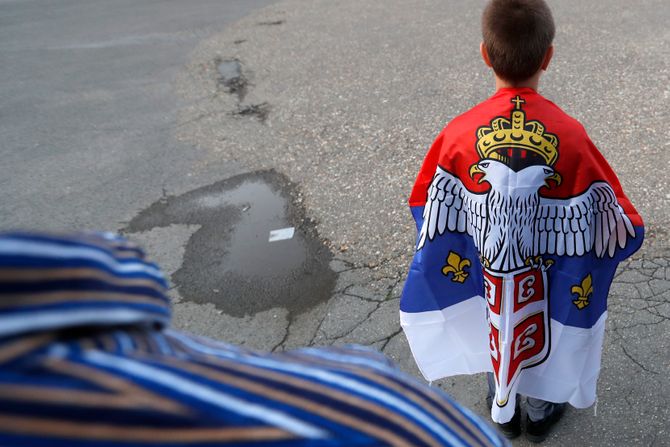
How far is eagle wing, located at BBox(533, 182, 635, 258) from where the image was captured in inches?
81.0

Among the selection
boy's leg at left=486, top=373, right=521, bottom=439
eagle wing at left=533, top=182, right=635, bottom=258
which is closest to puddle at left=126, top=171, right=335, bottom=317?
boy's leg at left=486, top=373, right=521, bottom=439

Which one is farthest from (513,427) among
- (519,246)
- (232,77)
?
(232,77)

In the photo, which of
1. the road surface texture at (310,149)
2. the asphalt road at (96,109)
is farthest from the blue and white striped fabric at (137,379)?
the asphalt road at (96,109)

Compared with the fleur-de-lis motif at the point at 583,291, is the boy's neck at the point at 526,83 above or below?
above

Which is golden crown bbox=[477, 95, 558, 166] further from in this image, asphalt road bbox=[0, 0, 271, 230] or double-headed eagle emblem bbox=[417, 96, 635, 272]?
asphalt road bbox=[0, 0, 271, 230]

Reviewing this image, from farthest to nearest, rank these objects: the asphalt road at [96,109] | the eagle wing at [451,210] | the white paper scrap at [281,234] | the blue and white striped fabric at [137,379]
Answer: the asphalt road at [96,109], the white paper scrap at [281,234], the eagle wing at [451,210], the blue and white striped fabric at [137,379]

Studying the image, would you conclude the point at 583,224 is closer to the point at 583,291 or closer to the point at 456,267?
the point at 583,291

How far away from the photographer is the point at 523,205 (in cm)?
205

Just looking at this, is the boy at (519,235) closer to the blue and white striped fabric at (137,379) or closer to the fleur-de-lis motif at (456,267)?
the fleur-de-lis motif at (456,267)

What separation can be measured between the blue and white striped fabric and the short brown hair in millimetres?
1504

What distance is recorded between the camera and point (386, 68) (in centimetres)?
692

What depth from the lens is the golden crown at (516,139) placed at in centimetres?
198

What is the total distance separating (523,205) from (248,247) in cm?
252

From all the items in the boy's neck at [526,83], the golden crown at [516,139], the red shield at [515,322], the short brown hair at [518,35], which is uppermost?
the short brown hair at [518,35]
